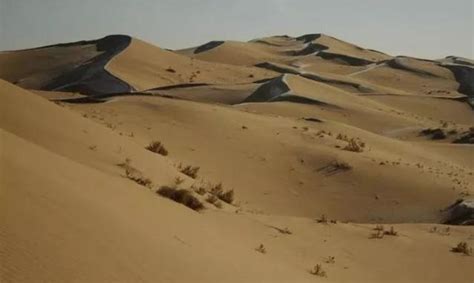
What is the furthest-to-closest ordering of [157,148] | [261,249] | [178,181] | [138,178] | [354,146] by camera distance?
[354,146] < [157,148] < [178,181] < [138,178] < [261,249]

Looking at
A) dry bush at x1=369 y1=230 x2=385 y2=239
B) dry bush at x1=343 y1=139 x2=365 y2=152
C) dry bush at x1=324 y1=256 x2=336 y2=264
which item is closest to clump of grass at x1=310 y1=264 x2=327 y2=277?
dry bush at x1=324 y1=256 x2=336 y2=264

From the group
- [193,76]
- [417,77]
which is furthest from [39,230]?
[417,77]

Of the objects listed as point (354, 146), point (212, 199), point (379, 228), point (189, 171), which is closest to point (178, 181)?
point (212, 199)

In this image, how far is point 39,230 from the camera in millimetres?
4656

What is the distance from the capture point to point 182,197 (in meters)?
9.02

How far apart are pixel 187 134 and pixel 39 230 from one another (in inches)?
484

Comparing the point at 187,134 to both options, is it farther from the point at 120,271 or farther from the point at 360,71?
the point at 360,71

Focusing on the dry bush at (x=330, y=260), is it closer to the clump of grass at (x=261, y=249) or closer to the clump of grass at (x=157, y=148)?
the clump of grass at (x=261, y=249)

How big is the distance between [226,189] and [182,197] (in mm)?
3729

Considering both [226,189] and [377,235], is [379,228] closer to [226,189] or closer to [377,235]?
[377,235]

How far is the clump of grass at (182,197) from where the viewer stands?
8.93 m

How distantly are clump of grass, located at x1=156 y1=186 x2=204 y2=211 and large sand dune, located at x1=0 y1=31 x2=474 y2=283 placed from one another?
205mm

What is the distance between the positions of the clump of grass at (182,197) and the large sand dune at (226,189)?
205 mm

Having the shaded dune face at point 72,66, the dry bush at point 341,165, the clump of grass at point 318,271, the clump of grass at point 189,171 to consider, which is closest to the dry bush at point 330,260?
the clump of grass at point 318,271
